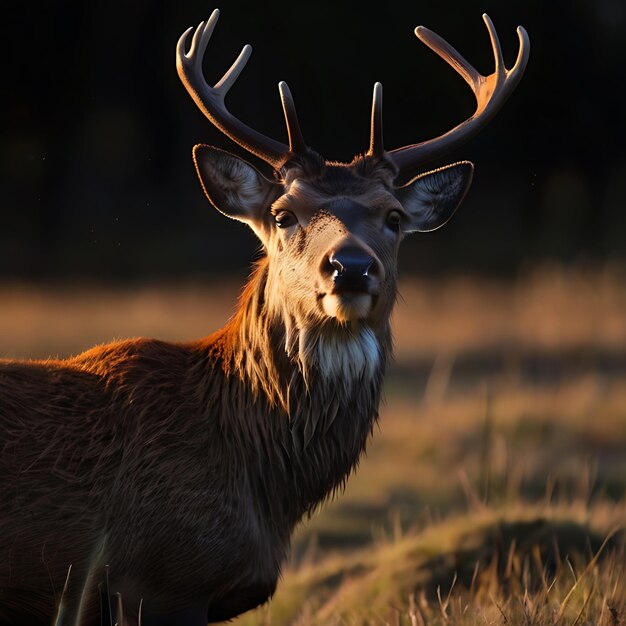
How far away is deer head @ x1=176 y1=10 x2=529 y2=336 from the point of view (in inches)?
179

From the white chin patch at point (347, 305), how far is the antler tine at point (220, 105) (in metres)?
0.75

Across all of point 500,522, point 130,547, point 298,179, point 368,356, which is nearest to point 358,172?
point 298,179

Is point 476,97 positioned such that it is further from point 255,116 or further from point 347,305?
point 255,116

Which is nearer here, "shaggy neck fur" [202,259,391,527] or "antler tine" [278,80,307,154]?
"shaggy neck fur" [202,259,391,527]

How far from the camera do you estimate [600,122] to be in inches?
980

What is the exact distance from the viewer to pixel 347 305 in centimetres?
452

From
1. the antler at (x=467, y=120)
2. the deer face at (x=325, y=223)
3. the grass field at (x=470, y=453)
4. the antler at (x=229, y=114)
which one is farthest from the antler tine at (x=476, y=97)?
the grass field at (x=470, y=453)

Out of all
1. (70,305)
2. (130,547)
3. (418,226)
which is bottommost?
(70,305)

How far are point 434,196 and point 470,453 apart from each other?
20.6 feet

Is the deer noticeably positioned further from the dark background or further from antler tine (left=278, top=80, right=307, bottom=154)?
the dark background

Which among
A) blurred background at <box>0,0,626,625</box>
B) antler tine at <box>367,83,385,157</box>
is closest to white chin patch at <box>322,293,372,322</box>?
antler tine at <box>367,83,385,157</box>

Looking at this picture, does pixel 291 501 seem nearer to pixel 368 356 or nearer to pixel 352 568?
pixel 368 356

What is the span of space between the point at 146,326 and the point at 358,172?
12.5 metres

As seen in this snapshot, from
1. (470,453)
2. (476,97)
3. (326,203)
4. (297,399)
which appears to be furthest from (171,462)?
(470,453)
